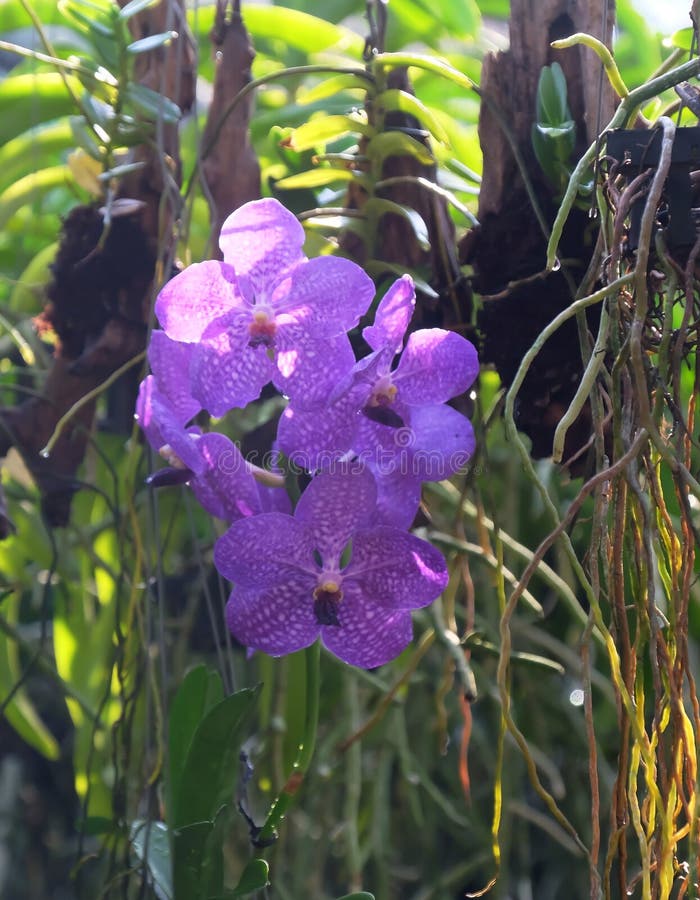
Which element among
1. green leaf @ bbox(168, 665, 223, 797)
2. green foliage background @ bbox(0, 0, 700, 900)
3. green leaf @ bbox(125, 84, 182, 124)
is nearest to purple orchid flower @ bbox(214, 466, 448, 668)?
green leaf @ bbox(168, 665, 223, 797)

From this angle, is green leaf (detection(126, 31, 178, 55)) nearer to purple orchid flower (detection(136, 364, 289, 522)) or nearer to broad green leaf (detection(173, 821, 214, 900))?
purple orchid flower (detection(136, 364, 289, 522))

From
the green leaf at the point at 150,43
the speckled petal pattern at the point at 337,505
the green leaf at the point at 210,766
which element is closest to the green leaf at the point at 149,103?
the green leaf at the point at 150,43

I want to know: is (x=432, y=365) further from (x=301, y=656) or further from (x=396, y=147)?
(x=301, y=656)

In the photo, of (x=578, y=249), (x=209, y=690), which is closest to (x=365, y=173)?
(x=578, y=249)

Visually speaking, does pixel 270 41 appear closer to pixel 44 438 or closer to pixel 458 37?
pixel 458 37

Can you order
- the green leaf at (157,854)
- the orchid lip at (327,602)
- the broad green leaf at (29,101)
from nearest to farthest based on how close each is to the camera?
1. the orchid lip at (327,602)
2. the green leaf at (157,854)
3. the broad green leaf at (29,101)

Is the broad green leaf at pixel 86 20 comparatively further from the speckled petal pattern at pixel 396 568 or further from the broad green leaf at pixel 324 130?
the speckled petal pattern at pixel 396 568
